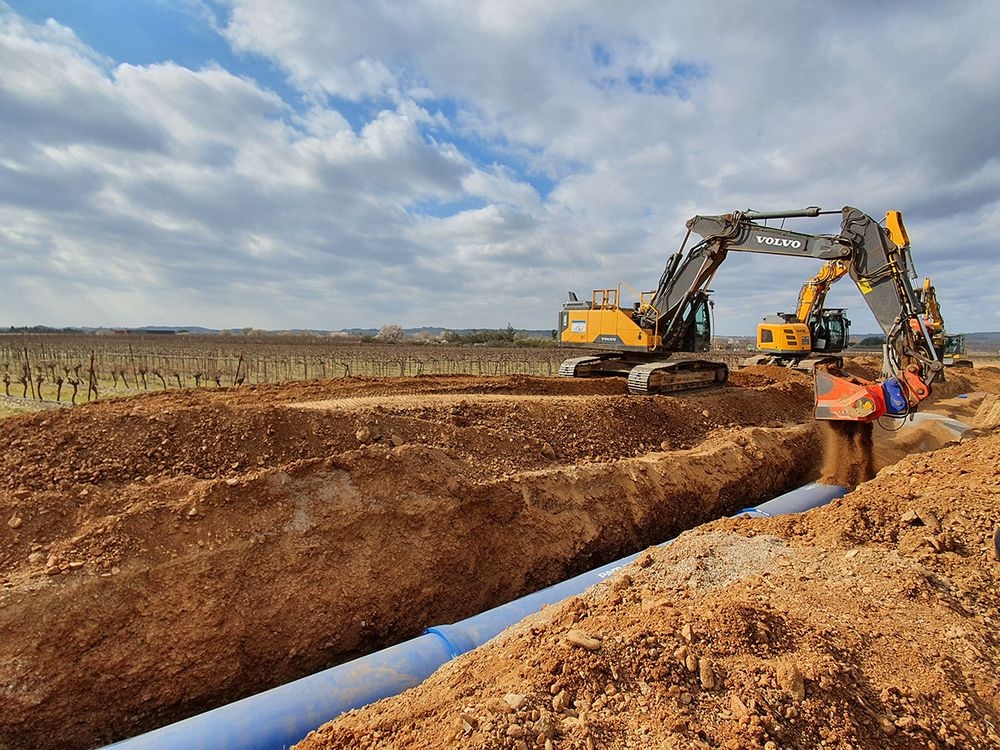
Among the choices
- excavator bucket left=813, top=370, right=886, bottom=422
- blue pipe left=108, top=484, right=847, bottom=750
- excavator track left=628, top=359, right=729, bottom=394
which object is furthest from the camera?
excavator track left=628, top=359, right=729, bottom=394

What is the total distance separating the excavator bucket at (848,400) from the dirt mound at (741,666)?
4.94m

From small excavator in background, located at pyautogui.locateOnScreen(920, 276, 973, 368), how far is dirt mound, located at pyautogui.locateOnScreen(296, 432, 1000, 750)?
24.3ft

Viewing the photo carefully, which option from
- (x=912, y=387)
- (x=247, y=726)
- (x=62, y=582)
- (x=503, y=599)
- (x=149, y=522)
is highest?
(x=912, y=387)

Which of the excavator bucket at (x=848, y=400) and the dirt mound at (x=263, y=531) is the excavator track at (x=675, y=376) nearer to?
the dirt mound at (x=263, y=531)

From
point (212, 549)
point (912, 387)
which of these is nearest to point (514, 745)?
point (212, 549)

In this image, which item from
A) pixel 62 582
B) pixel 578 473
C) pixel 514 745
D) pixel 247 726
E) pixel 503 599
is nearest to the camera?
pixel 514 745

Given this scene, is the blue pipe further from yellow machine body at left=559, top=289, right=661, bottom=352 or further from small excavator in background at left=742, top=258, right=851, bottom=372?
small excavator in background at left=742, top=258, right=851, bottom=372

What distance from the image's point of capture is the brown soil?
297 cm

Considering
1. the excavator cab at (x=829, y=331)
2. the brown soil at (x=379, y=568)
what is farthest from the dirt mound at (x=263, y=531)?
the excavator cab at (x=829, y=331)

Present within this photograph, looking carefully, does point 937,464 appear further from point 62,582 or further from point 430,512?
point 62,582

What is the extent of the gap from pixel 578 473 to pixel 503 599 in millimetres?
2103

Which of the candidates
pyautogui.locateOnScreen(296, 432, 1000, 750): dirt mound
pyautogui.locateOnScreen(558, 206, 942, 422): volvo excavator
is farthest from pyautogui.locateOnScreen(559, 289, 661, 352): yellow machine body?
pyautogui.locateOnScreen(296, 432, 1000, 750): dirt mound

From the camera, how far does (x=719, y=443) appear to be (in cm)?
1013

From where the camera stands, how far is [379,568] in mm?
5934
